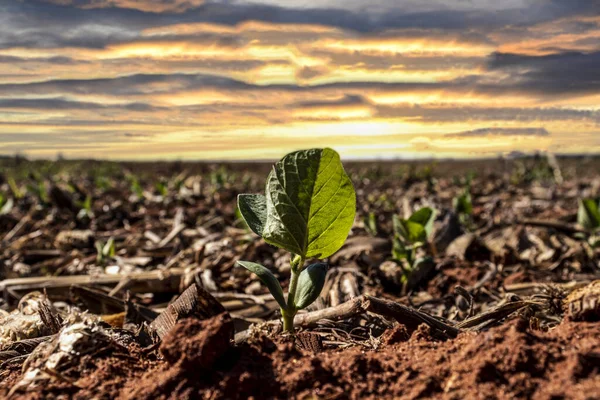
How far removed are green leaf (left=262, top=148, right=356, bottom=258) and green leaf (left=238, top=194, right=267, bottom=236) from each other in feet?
0.25

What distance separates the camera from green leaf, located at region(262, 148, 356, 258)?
5.74ft

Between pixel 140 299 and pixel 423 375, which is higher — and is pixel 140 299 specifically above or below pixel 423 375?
below

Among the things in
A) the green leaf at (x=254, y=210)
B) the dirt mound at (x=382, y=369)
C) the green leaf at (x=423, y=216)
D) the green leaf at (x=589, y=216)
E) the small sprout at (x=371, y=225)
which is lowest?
the small sprout at (x=371, y=225)

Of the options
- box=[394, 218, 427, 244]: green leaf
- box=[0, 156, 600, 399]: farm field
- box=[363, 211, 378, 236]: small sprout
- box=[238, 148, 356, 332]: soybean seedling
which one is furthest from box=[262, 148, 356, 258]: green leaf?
box=[363, 211, 378, 236]: small sprout

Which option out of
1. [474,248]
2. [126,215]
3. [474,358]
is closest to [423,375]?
[474,358]

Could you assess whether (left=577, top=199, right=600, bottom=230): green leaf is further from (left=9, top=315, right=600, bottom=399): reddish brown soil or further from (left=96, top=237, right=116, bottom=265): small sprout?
(left=96, top=237, right=116, bottom=265): small sprout

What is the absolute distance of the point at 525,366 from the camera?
145 centimetres

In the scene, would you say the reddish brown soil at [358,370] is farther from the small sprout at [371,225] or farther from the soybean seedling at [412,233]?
the small sprout at [371,225]

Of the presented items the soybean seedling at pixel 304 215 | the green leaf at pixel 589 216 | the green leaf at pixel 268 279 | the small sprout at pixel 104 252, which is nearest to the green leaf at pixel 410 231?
the soybean seedling at pixel 304 215

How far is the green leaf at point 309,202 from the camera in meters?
1.75

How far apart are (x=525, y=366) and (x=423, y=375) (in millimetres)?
242

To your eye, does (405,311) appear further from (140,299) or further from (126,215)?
(126,215)

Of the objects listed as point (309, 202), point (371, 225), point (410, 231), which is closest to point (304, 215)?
point (309, 202)

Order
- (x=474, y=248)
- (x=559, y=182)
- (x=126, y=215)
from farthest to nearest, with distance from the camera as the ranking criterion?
(x=559, y=182) → (x=126, y=215) → (x=474, y=248)
